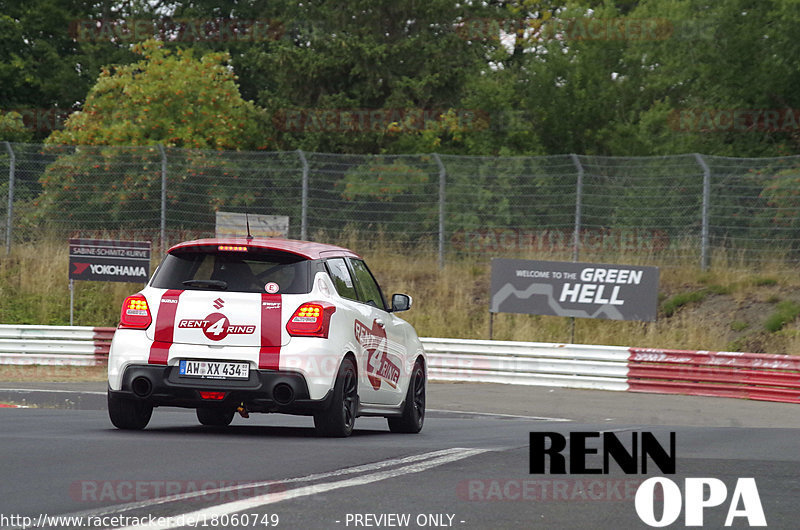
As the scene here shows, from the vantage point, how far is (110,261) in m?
25.0

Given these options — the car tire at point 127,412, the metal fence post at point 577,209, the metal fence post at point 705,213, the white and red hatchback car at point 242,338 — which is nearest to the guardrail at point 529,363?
the metal fence post at point 577,209

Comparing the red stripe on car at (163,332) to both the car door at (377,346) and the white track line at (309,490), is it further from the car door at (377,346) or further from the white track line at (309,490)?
the white track line at (309,490)

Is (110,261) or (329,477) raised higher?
(110,261)

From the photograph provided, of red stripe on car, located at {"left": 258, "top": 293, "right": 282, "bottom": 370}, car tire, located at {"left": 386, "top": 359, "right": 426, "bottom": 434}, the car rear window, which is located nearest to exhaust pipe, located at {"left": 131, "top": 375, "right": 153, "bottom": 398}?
the car rear window

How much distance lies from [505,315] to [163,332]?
55.7 ft

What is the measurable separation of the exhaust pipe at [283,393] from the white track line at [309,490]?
140 centimetres

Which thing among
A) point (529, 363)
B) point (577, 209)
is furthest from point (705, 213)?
point (529, 363)

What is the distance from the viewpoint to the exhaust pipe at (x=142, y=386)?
1008cm

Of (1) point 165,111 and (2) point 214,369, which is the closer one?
(2) point 214,369

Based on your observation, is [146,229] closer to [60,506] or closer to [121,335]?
[121,335]

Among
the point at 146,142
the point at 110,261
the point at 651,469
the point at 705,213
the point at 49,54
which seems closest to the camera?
the point at 651,469

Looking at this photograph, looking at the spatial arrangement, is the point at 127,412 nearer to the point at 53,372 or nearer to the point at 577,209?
the point at 53,372

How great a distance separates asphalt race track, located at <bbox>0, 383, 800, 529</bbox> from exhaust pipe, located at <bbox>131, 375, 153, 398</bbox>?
0.37 meters

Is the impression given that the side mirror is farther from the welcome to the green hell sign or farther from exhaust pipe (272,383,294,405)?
the welcome to the green hell sign
